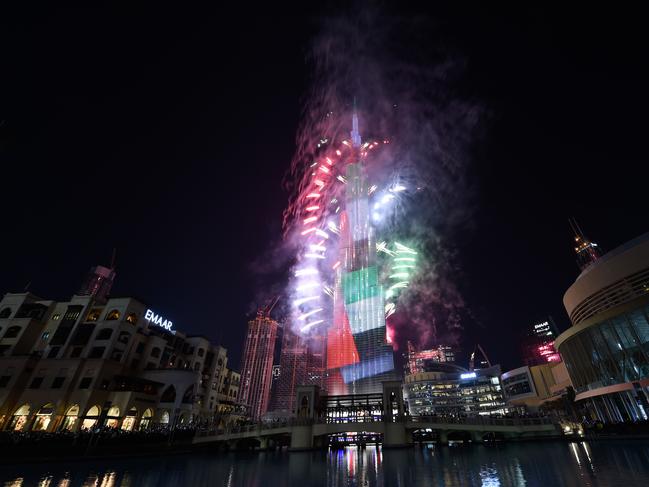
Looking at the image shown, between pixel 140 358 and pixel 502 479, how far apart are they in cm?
6419

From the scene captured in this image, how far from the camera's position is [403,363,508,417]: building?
131 metres

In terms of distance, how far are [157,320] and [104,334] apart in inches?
436

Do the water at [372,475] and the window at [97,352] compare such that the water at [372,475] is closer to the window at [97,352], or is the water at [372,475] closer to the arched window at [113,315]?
the window at [97,352]

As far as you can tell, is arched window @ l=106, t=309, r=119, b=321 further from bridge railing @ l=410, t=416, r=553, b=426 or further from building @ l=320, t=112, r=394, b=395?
building @ l=320, t=112, r=394, b=395

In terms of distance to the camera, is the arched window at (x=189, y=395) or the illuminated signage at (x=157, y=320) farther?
the illuminated signage at (x=157, y=320)

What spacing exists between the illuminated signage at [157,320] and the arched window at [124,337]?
5851 mm

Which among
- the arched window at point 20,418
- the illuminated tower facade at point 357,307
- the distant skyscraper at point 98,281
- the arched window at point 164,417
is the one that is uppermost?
the distant skyscraper at point 98,281

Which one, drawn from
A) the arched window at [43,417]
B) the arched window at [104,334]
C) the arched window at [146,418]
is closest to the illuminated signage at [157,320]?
the arched window at [104,334]

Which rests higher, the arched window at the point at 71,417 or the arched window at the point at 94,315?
the arched window at the point at 94,315

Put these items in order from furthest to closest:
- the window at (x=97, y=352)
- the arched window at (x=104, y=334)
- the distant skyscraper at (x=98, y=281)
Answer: the distant skyscraper at (x=98, y=281)
the arched window at (x=104, y=334)
the window at (x=97, y=352)

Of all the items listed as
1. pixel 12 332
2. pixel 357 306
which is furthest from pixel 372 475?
pixel 357 306

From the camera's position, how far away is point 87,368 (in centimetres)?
5381

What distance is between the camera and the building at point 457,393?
429 ft

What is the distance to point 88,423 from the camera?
5056 cm
